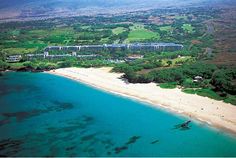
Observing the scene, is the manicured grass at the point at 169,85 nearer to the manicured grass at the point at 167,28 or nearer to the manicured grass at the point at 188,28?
the manicured grass at the point at 188,28

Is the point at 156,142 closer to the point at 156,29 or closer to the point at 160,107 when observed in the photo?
the point at 160,107

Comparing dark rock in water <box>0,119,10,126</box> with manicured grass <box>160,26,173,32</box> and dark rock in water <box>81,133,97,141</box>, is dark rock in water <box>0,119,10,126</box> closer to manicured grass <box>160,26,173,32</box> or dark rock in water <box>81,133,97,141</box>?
dark rock in water <box>81,133,97,141</box>

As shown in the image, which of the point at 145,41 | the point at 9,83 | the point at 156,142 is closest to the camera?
the point at 156,142

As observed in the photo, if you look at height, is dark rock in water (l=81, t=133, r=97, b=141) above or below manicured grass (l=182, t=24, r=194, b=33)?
below

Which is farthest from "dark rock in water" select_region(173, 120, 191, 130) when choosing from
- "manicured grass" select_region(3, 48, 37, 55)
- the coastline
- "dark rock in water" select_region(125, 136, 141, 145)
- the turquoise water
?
"manicured grass" select_region(3, 48, 37, 55)

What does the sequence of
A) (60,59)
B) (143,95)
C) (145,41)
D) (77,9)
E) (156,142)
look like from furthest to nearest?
(77,9), (145,41), (60,59), (143,95), (156,142)

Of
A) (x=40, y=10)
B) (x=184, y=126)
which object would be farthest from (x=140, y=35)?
(x=40, y=10)

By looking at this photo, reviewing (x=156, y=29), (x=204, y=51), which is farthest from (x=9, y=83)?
(x=156, y=29)
